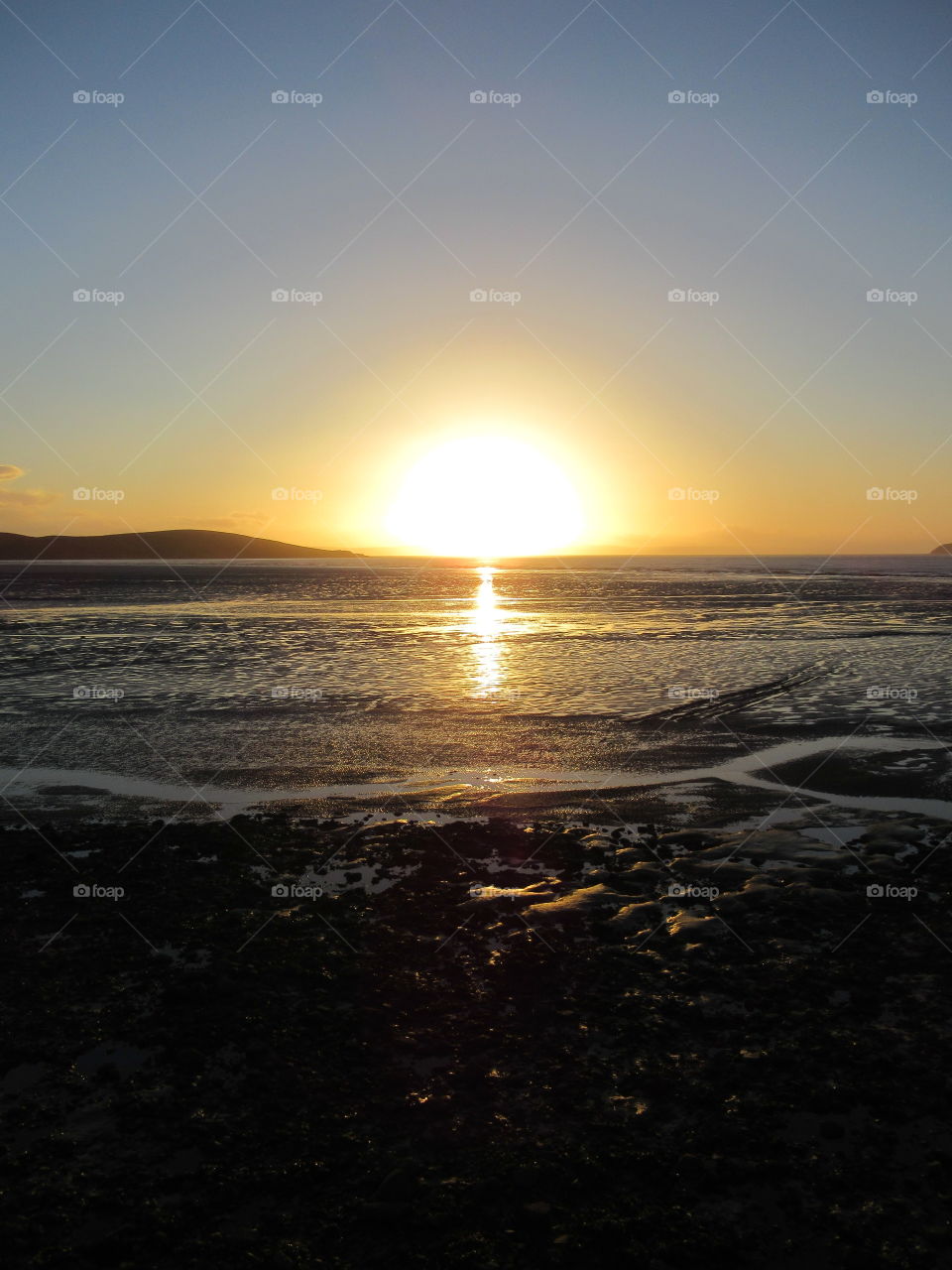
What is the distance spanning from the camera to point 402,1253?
503 centimetres

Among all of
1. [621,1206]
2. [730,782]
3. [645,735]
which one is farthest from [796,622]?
[621,1206]

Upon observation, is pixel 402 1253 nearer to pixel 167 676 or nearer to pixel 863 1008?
pixel 863 1008

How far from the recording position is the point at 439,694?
24250mm
